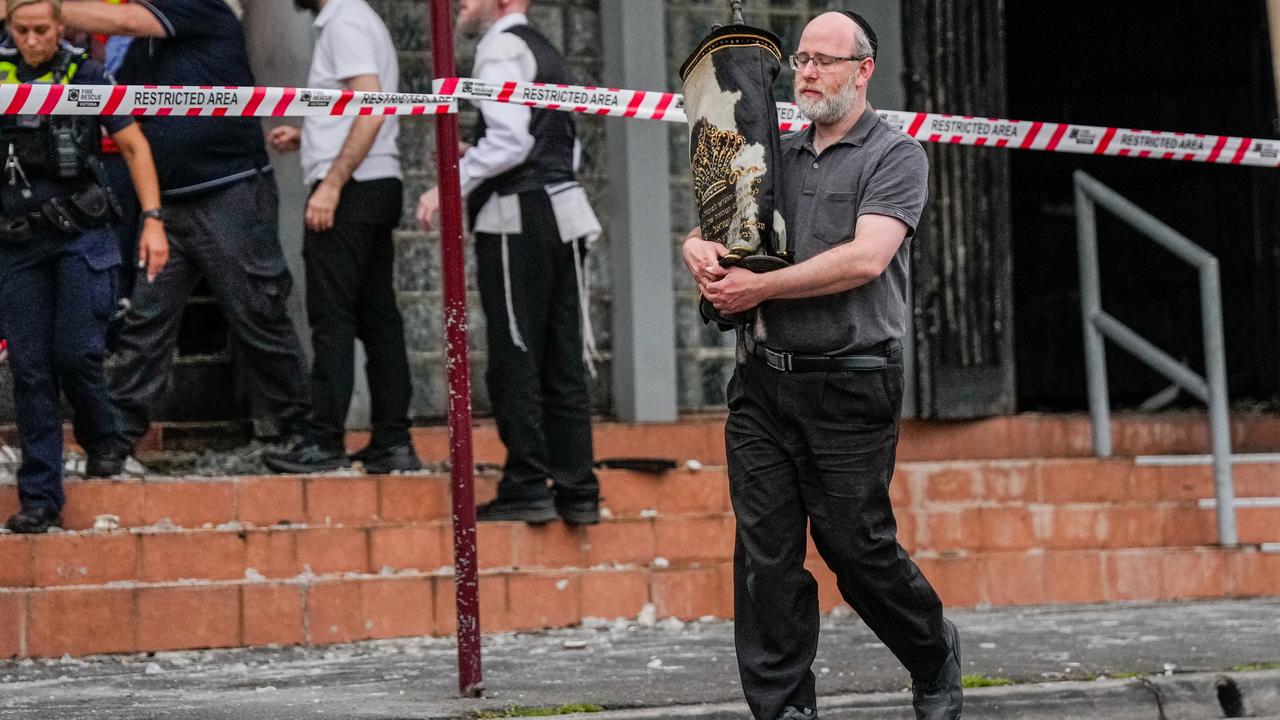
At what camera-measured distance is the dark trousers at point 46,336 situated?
7.50 metres

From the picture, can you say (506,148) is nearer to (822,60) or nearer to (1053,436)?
(822,60)

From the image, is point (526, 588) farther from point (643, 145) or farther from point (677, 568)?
point (643, 145)

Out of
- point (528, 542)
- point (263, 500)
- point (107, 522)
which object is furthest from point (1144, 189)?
point (107, 522)

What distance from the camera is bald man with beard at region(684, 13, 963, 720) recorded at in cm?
529

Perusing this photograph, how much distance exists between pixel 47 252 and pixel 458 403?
2.12 metres

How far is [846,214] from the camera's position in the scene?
530 centimetres

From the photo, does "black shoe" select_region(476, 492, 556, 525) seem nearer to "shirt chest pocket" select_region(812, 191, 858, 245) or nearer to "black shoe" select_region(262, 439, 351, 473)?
"black shoe" select_region(262, 439, 351, 473)

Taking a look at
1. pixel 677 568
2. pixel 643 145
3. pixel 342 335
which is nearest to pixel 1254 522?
pixel 677 568

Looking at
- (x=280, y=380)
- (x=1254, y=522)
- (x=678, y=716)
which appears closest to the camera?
(x=678, y=716)

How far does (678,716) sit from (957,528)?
3127mm

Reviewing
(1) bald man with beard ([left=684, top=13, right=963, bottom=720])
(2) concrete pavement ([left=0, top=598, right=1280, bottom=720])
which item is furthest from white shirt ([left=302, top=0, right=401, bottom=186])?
(1) bald man with beard ([left=684, top=13, right=963, bottom=720])

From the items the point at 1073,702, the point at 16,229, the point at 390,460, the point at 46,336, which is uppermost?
the point at 16,229

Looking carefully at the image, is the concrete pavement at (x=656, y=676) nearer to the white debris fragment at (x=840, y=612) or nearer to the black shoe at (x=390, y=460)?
the white debris fragment at (x=840, y=612)

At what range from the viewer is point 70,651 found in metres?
7.16
